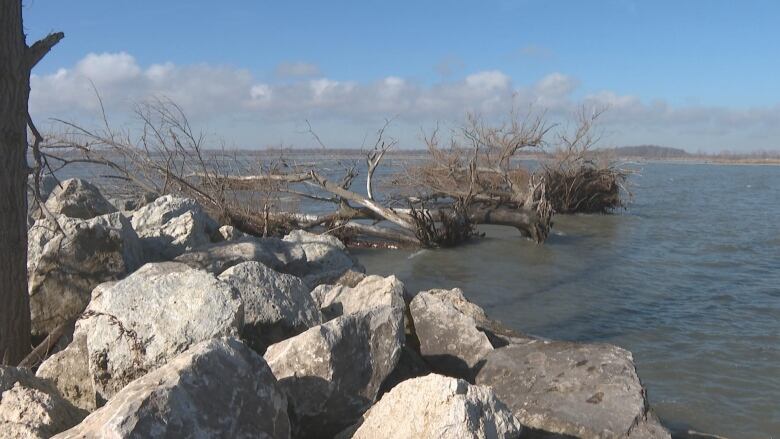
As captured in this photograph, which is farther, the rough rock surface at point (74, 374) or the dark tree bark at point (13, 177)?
the dark tree bark at point (13, 177)

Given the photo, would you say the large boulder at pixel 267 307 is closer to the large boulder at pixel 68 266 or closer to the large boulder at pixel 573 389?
the large boulder at pixel 573 389

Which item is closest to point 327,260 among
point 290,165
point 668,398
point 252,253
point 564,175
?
point 252,253

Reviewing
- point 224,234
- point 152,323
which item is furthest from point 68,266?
point 224,234

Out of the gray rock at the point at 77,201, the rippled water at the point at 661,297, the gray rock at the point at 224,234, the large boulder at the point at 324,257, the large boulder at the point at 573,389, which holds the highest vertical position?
the gray rock at the point at 77,201

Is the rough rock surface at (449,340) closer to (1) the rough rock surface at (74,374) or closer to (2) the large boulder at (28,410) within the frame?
(1) the rough rock surface at (74,374)

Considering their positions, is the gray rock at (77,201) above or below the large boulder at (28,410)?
above

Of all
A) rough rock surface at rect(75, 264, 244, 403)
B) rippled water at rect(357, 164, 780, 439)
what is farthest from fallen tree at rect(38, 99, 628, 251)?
rough rock surface at rect(75, 264, 244, 403)

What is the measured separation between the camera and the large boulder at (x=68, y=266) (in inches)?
199

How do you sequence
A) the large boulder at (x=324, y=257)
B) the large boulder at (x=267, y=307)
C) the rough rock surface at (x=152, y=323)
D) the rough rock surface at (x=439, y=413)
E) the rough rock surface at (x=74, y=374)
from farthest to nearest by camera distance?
the large boulder at (x=324, y=257), the large boulder at (x=267, y=307), the rough rock surface at (x=74, y=374), the rough rock surface at (x=152, y=323), the rough rock surface at (x=439, y=413)

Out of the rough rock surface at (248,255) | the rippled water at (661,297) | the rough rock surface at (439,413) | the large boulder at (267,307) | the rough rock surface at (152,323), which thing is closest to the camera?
the rough rock surface at (439,413)

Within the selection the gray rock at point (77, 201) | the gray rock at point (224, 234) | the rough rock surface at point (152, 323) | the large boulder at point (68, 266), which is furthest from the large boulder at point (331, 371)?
the gray rock at point (77, 201)

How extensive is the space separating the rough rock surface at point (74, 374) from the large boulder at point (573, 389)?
7.61 ft

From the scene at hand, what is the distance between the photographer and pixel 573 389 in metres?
4.00

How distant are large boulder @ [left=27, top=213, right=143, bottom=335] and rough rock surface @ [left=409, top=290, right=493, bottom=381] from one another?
2491 millimetres
